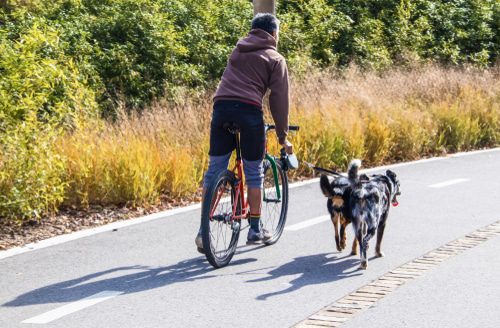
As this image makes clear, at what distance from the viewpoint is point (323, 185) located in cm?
780

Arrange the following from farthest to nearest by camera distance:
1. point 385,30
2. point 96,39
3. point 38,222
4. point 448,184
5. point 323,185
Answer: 1. point 385,30
2. point 96,39
3. point 448,184
4. point 38,222
5. point 323,185

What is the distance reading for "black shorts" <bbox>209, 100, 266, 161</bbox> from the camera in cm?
766

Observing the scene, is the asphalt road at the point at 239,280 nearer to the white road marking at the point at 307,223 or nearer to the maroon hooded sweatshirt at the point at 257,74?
the white road marking at the point at 307,223

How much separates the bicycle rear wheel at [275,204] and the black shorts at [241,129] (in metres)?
0.87

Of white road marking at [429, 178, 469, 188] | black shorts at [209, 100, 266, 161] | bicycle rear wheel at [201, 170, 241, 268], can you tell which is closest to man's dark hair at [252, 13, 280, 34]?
black shorts at [209, 100, 266, 161]

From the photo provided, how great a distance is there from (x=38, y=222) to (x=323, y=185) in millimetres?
2958

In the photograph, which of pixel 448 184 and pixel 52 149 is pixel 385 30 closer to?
pixel 448 184

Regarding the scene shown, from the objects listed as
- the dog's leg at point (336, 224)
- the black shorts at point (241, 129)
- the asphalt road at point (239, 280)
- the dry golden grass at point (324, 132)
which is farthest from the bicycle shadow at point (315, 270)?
the dry golden grass at point (324, 132)

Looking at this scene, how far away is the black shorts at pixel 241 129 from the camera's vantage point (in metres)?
7.66

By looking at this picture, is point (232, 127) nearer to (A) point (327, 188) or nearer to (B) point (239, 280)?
(A) point (327, 188)

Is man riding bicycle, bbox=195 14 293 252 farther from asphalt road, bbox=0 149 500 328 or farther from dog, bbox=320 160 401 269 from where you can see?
asphalt road, bbox=0 149 500 328

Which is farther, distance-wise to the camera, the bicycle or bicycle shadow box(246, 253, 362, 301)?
the bicycle

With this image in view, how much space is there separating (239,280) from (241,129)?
123cm

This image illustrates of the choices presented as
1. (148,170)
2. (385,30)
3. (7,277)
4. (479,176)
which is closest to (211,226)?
(7,277)
